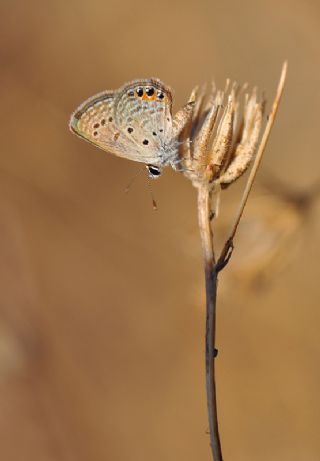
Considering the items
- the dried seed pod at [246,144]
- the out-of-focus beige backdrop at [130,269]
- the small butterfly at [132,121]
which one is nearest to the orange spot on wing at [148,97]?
the small butterfly at [132,121]

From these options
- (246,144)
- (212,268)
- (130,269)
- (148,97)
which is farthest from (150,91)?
(130,269)

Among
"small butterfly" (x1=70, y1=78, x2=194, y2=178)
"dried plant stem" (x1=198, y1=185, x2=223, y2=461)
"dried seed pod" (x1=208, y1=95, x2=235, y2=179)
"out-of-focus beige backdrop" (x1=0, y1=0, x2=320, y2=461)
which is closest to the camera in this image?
"dried plant stem" (x1=198, y1=185, x2=223, y2=461)

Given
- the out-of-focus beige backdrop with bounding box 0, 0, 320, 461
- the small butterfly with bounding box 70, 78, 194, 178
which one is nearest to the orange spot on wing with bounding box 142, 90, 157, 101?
the small butterfly with bounding box 70, 78, 194, 178

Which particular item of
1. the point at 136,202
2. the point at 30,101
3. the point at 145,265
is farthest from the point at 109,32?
the point at 145,265

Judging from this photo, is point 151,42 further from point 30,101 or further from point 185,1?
point 30,101

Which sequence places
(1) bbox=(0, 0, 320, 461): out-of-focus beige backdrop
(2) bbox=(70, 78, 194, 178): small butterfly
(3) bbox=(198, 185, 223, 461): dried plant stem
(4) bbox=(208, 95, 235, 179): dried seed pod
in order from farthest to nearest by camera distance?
1. (1) bbox=(0, 0, 320, 461): out-of-focus beige backdrop
2. (2) bbox=(70, 78, 194, 178): small butterfly
3. (4) bbox=(208, 95, 235, 179): dried seed pod
4. (3) bbox=(198, 185, 223, 461): dried plant stem

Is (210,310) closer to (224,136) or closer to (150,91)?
(224,136)

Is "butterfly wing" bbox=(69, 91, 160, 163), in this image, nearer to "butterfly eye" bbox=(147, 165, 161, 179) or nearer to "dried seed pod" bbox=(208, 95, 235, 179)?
"butterfly eye" bbox=(147, 165, 161, 179)
